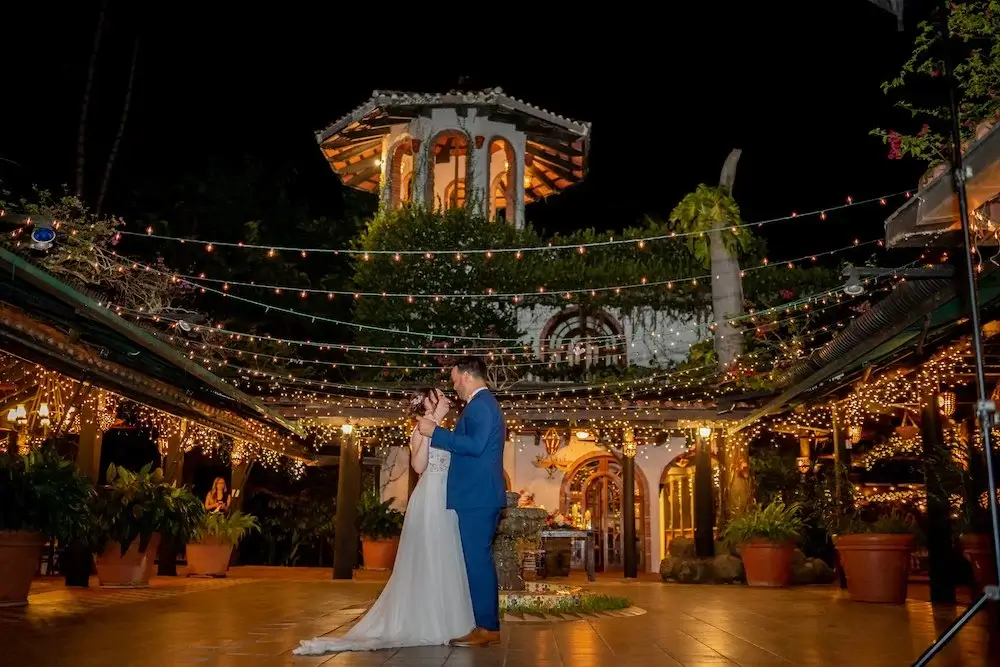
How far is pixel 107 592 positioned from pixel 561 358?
29.8ft

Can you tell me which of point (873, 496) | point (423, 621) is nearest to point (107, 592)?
point (423, 621)

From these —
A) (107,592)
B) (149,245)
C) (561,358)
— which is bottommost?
(107,592)

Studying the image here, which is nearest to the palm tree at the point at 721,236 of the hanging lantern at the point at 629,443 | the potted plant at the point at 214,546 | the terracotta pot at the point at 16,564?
the hanging lantern at the point at 629,443

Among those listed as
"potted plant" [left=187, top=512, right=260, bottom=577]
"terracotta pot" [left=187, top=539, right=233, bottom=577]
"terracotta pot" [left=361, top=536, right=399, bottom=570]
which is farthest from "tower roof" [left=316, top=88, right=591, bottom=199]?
"terracotta pot" [left=187, top=539, right=233, bottom=577]

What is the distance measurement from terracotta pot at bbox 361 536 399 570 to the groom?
11.2 metres

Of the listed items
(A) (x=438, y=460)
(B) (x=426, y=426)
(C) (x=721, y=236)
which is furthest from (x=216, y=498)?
(B) (x=426, y=426)

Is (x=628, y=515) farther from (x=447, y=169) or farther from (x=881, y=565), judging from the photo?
(x=447, y=169)

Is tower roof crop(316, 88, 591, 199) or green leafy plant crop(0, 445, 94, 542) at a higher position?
tower roof crop(316, 88, 591, 199)

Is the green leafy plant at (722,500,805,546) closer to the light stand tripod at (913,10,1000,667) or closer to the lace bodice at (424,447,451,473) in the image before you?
the lace bodice at (424,447,451,473)

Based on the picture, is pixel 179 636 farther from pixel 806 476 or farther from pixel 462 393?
pixel 806 476

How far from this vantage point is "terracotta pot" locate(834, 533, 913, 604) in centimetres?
934

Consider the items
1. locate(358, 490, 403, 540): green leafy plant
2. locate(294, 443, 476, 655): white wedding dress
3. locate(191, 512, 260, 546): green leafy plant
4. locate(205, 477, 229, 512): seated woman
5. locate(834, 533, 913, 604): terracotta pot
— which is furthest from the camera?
locate(205, 477, 229, 512): seated woman

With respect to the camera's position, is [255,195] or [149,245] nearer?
[149,245]

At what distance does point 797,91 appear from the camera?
17844mm
